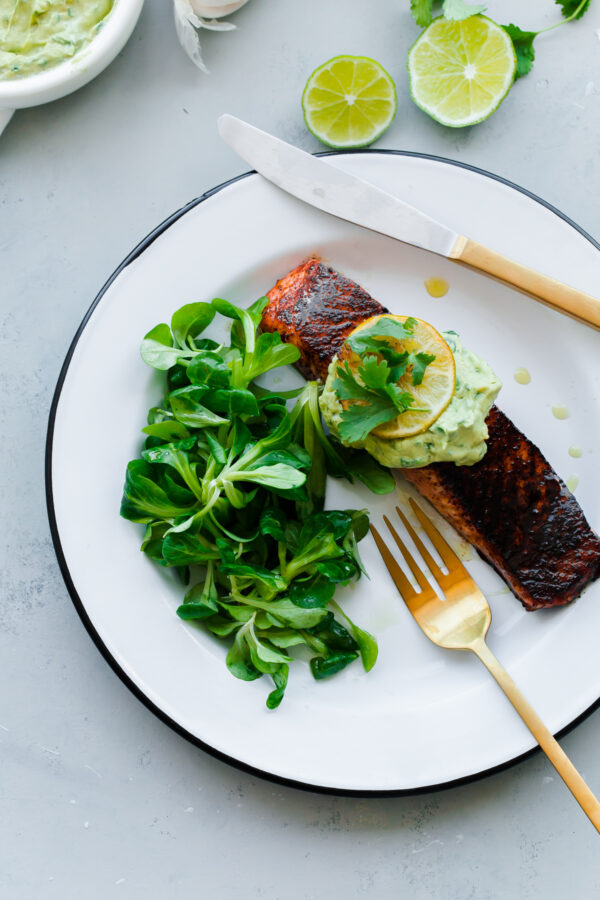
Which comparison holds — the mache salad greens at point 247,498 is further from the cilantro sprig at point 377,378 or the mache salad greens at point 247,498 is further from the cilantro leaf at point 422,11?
the cilantro leaf at point 422,11

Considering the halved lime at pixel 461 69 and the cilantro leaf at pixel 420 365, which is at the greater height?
the halved lime at pixel 461 69

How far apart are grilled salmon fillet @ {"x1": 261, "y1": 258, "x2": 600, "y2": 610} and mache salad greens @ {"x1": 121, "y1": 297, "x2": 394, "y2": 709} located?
0.12 meters

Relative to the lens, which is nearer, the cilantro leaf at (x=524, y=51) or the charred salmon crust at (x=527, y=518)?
the charred salmon crust at (x=527, y=518)

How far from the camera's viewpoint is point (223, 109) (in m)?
2.54

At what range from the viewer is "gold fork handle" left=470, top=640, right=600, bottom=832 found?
215 cm

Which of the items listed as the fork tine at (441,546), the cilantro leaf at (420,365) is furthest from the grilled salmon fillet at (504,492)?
the cilantro leaf at (420,365)

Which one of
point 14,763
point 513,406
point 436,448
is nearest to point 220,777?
point 14,763

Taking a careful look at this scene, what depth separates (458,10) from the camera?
238 cm

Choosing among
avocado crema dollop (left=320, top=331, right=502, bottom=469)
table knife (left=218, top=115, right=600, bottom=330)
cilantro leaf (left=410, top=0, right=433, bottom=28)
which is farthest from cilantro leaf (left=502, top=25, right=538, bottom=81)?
avocado crema dollop (left=320, top=331, right=502, bottom=469)

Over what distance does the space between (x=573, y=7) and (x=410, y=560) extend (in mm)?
1924

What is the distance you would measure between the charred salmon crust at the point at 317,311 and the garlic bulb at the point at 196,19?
0.85 metres

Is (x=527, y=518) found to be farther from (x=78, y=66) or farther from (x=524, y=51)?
(x=78, y=66)

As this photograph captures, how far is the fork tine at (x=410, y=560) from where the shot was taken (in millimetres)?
2377

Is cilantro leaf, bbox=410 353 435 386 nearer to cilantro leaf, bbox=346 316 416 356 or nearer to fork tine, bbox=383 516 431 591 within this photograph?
cilantro leaf, bbox=346 316 416 356
